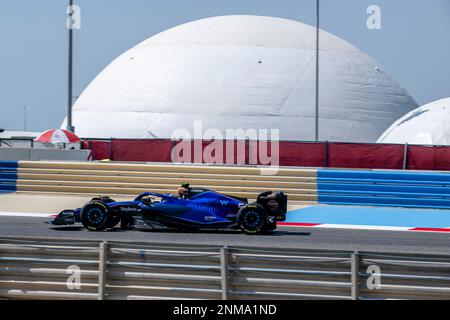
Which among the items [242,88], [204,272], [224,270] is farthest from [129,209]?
[242,88]

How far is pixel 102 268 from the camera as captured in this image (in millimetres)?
8672

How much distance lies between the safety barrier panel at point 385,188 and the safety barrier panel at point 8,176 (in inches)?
300

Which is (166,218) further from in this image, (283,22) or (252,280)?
(283,22)

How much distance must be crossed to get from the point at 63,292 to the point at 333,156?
765 inches

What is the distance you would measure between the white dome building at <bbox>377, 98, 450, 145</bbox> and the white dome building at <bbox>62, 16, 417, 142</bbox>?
10.2 meters

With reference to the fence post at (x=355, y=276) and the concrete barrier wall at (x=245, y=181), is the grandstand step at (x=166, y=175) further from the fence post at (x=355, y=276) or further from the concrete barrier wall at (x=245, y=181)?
the fence post at (x=355, y=276)

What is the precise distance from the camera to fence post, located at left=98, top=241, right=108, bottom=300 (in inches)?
340

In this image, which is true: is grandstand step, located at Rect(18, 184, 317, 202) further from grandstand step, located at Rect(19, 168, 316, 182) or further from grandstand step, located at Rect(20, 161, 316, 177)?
grandstand step, located at Rect(20, 161, 316, 177)

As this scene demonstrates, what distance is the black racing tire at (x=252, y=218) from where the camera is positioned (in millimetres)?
15547

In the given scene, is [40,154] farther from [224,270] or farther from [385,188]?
[224,270]

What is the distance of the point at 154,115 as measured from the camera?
62312mm

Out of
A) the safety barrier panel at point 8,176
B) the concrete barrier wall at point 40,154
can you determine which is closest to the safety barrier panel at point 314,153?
the concrete barrier wall at point 40,154

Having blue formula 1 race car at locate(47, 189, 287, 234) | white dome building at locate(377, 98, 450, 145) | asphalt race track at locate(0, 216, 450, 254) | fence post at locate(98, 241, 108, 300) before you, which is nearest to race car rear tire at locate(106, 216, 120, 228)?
blue formula 1 race car at locate(47, 189, 287, 234)
